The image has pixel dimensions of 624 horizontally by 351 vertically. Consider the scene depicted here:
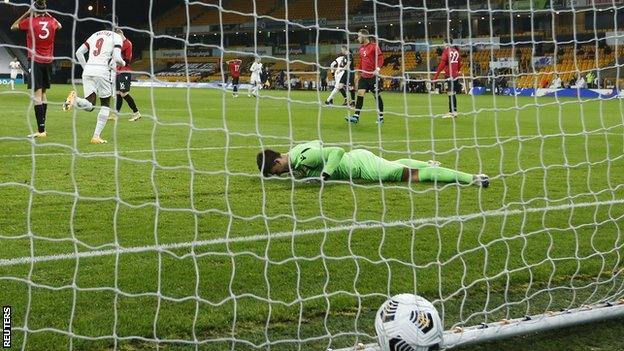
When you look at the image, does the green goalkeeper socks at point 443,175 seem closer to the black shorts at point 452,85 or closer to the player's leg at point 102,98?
the black shorts at point 452,85

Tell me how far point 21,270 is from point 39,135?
6.90 m

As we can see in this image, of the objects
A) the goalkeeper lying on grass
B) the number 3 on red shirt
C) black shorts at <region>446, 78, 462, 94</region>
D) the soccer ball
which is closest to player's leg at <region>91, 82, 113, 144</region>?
the number 3 on red shirt

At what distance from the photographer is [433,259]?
4.41 metres

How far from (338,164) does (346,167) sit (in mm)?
166

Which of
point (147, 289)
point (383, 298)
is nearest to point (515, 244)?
point (383, 298)

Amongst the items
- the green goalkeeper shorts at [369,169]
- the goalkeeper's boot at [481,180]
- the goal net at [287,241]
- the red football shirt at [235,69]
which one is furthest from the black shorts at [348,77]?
the red football shirt at [235,69]

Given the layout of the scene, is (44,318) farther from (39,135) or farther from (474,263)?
(39,135)

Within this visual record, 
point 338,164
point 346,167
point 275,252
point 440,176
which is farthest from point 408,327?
point 440,176

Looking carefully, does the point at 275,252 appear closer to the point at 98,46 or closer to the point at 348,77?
the point at 348,77

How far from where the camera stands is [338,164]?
6.35 metres

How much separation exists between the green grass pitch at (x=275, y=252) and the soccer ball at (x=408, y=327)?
0.74 feet

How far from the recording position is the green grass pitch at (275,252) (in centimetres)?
323

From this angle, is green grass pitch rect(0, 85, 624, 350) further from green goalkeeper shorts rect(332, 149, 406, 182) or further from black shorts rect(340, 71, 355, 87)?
black shorts rect(340, 71, 355, 87)

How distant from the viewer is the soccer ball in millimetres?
2910
